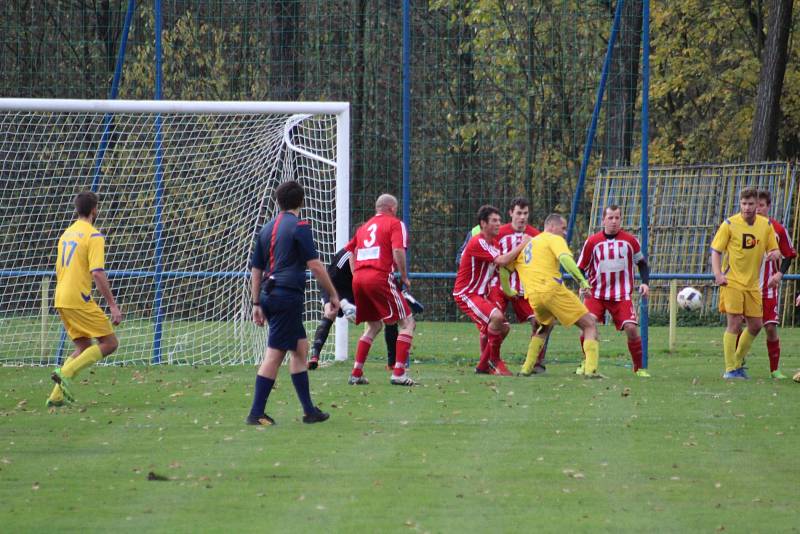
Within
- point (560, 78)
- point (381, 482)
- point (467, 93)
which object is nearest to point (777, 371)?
point (560, 78)

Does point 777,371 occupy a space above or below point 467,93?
below

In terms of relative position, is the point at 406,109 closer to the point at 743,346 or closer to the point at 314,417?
the point at 743,346

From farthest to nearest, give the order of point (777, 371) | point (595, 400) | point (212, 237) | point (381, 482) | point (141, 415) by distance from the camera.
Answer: point (212, 237) < point (777, 371) < point (595, 400) < point (141, 415) < point (381, 482)

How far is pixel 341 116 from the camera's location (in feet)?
51.1

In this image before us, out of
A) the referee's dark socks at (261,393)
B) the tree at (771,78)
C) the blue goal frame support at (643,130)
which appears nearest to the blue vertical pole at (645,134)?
the blue goal frame support at (643,130)

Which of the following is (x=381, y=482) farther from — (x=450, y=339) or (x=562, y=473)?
(x=450, y=339)

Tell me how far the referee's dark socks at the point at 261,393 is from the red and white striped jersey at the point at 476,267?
15.7 ft

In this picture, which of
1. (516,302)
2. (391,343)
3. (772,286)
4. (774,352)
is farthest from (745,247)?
(391,343)

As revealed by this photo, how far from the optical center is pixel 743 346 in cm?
1407

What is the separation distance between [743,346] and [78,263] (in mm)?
7327

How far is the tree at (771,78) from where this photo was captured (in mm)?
26406

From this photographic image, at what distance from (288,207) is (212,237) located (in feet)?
23.5

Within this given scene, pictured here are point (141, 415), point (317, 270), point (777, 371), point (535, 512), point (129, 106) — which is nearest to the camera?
point (535, 512)

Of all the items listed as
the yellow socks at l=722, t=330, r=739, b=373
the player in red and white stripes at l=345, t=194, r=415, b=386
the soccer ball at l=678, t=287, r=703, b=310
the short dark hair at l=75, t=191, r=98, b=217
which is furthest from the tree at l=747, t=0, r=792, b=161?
the short dark hair at l=75, t=191, r=98, b=217
